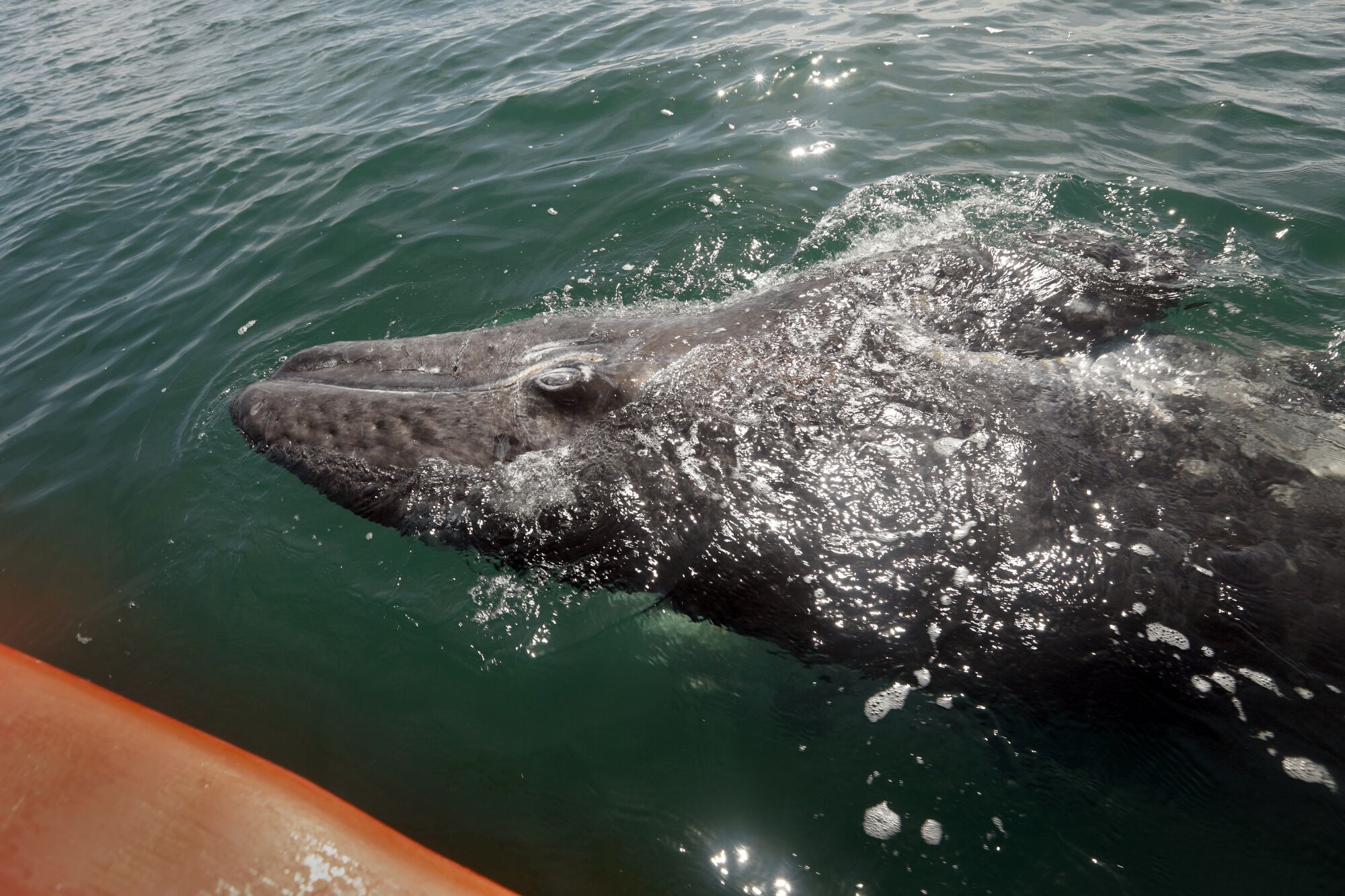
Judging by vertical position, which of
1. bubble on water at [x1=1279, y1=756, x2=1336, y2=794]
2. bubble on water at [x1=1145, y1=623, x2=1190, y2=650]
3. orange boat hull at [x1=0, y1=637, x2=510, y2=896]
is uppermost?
bubble on water at [x1=1145, y1=623, x2=1190, y2=650]

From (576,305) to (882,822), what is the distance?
5265 millimetres

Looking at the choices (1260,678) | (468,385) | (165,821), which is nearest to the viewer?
(165,821)

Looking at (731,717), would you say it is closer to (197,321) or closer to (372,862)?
(372,862)

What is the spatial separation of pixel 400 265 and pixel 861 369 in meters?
6.03

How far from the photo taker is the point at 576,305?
7.34m

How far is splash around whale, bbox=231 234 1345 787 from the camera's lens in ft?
10.6

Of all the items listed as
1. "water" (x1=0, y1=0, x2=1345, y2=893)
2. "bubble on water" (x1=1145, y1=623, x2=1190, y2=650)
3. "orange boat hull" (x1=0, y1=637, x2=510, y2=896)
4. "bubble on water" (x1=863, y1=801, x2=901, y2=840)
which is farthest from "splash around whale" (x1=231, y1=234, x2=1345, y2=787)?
"orange boat hull" (x1=0, y1=637, x2=510, y2=896)

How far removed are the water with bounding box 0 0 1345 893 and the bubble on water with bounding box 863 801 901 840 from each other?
0.03 m

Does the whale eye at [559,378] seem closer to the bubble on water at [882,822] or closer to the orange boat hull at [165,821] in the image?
the orange boat hull at [165,821]

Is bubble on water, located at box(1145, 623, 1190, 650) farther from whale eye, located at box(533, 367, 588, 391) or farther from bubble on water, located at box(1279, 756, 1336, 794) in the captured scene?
whale eye, located at box(533, 367, 588, 391)


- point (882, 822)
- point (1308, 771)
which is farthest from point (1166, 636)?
point (882, 822)

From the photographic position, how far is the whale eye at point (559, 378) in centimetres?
430

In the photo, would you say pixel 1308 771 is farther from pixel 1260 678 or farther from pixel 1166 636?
pixel 1166 636

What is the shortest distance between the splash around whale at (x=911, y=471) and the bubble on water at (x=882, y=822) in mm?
677
